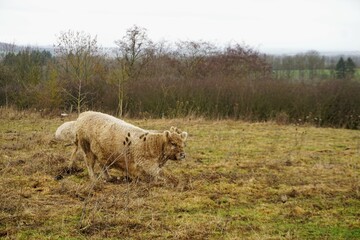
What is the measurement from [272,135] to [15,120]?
13.1m

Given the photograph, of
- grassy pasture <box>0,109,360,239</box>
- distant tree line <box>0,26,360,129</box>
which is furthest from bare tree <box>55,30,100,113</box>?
grassy pasture <box>0,109,360,239</box>

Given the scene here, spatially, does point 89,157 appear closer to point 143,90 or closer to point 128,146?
point 128,146

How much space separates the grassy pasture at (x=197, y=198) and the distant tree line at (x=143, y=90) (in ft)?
36.1

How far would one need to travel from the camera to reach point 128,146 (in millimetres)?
9023

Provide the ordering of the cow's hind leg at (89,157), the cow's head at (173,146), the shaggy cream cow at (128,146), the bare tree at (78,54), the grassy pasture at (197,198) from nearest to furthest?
the grassy pasture at (197,198) < the shaggy cream cow at (128,146) < the cow's head at (173,146) < the cow's hind leg at (89,157) < the bare tree at (78,54)

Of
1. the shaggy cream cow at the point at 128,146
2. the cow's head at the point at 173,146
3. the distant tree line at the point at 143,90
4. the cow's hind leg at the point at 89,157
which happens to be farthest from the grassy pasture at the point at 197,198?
the distant tree line at the point at 143,90

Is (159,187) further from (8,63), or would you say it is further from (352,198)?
(8,63)

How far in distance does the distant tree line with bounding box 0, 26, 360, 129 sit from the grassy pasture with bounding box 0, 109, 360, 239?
11.0 m

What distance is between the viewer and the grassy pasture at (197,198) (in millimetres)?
6238

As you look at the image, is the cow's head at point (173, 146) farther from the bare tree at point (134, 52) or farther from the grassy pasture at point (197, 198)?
the bare tree at point (134, 52)

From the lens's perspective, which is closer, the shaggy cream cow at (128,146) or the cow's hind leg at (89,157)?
the shaggy cream cow at (128,146)

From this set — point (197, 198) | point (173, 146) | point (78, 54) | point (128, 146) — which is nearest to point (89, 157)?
point (128, 146)

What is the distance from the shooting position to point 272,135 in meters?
17.3

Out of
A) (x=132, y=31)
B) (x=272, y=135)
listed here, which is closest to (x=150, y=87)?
(x=132, y=31)
